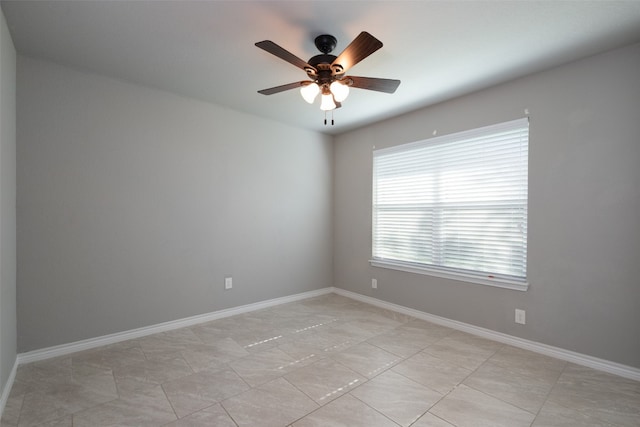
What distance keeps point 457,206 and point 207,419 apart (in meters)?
2.98

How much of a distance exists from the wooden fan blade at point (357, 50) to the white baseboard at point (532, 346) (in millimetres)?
2845

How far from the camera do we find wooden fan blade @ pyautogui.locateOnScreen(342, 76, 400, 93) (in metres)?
2.12

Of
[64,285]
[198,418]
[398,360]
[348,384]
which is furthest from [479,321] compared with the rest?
[64,285]

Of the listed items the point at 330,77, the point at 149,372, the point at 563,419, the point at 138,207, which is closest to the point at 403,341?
the point at 563,419

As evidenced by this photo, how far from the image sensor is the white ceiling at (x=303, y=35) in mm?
1856

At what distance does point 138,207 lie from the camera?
2957 millimetres

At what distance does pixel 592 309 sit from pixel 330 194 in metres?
3.32

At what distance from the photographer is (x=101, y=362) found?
7.97ft

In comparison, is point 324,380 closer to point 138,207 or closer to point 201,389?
point 201,389

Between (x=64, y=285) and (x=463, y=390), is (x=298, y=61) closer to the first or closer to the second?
(x=463, y=390)

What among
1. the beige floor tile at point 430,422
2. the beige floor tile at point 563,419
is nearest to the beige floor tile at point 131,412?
the beige floor tile at point 430,422

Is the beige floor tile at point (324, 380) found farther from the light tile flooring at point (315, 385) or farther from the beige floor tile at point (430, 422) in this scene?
the beige floor tile at point (430, 422)

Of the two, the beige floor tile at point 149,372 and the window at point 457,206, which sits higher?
the window at point 457,206

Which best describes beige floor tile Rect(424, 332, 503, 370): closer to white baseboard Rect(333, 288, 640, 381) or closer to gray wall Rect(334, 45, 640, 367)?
white baseboard Rect(333, 288, 640, 381)
